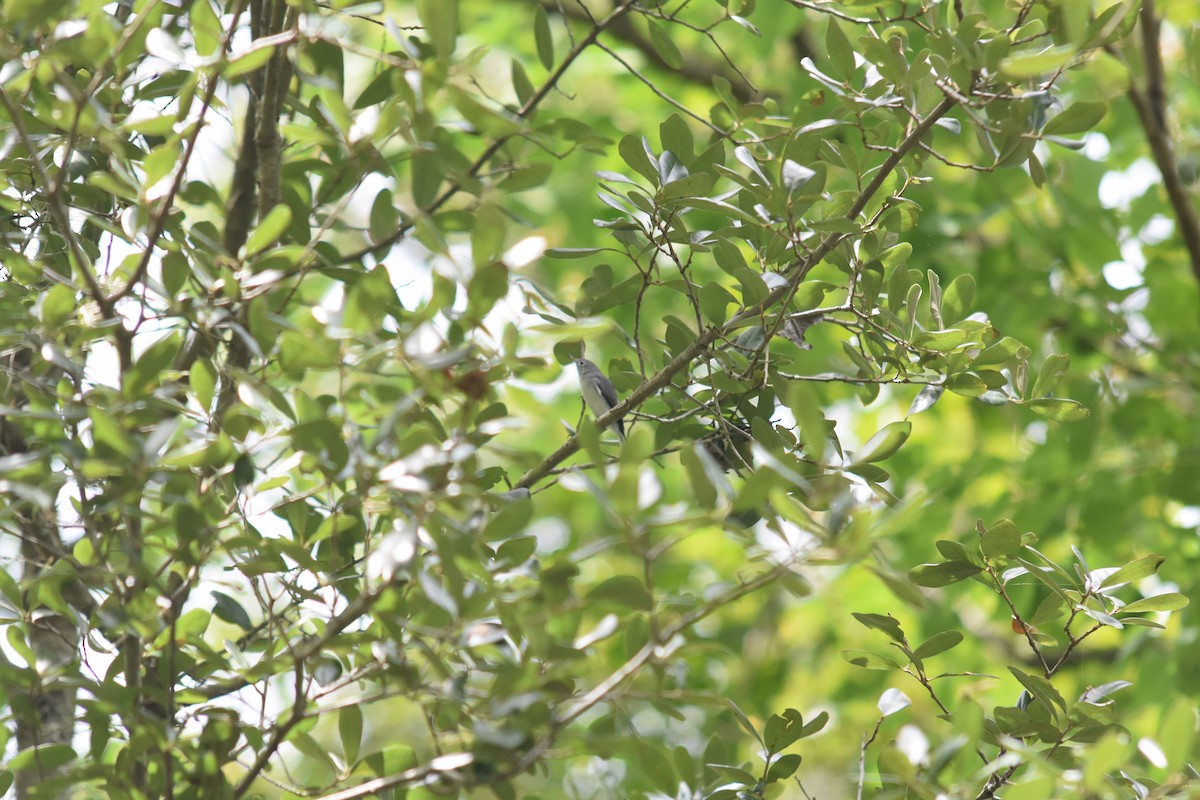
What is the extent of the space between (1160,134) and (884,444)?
271 cm

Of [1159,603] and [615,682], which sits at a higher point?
[615,682]

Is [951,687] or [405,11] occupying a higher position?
[405,11]

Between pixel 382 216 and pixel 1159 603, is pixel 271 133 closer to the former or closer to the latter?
pixel 382 216

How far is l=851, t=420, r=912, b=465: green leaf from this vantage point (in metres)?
1.26

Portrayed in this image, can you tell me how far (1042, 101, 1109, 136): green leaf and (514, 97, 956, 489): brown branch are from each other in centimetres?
13

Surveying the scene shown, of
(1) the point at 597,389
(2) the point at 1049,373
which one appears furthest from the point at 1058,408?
(1) the point at 597,389

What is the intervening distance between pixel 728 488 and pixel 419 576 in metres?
0.33

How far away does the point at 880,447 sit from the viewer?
1257 millimetres

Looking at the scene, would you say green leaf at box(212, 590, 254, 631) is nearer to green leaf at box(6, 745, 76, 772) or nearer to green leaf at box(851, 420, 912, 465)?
green leaf at box(6, 745, 76, 772)

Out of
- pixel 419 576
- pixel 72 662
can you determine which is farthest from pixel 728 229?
pixel 72 662

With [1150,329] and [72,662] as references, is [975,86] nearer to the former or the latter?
[72,662]

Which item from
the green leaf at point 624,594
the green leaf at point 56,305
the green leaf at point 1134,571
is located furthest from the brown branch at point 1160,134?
the green leaf at point 56,305

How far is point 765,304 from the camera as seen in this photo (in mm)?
1375

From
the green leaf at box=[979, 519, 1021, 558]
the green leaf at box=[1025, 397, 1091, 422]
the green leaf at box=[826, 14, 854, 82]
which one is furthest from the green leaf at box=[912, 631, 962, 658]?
the green leaf at box=[826, 14, 854, 82]
